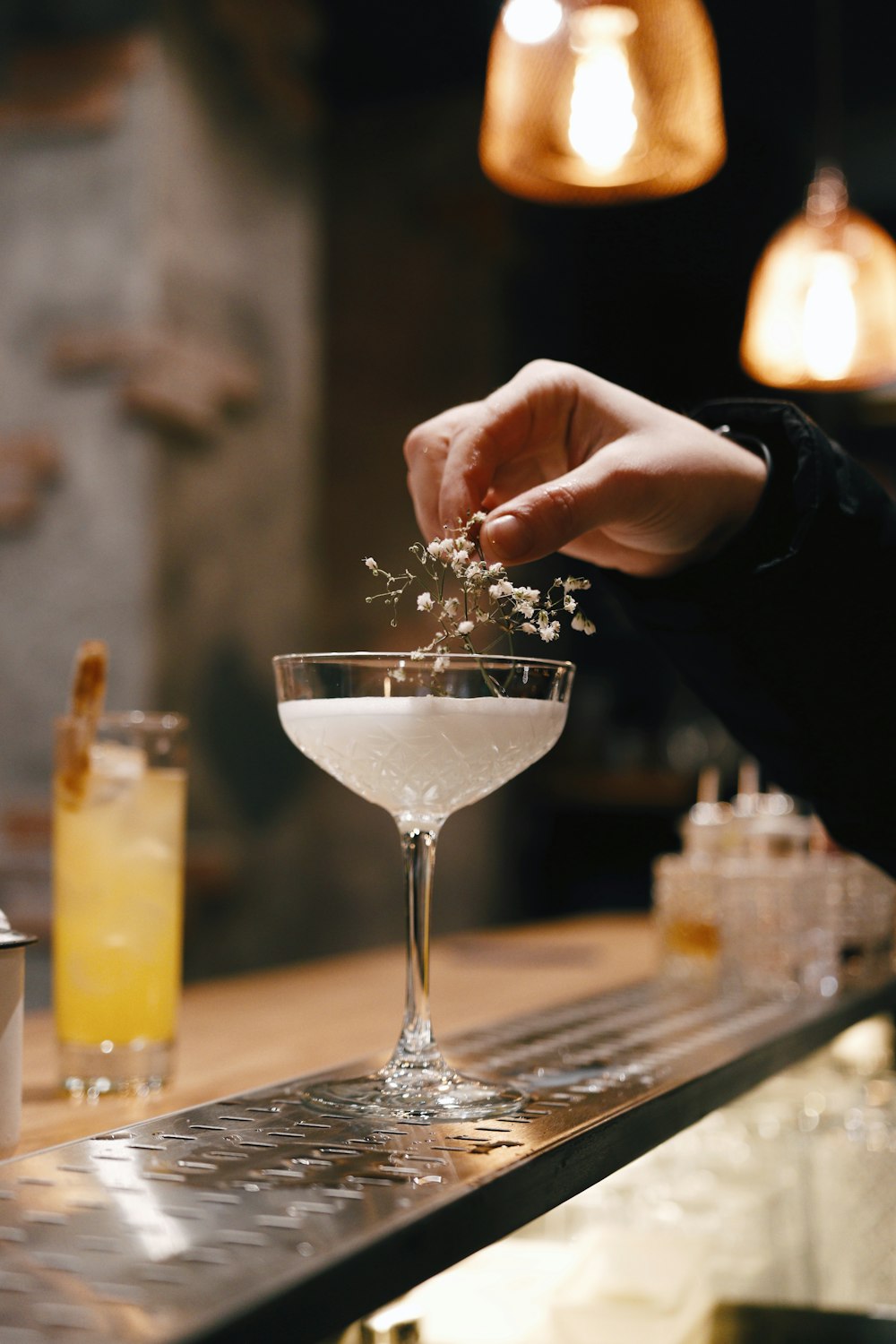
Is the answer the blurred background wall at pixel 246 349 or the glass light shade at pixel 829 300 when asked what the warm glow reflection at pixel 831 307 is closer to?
the glass light shade at pixel 829 300

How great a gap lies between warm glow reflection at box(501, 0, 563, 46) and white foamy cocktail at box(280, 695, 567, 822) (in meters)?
1.03

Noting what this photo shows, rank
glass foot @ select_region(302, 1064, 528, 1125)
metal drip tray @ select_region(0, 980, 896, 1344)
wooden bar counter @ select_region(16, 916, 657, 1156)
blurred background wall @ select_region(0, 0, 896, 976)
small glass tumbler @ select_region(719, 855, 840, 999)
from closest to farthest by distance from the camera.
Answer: metal drip tray @ select_region(0, 980, 896, 1344) → glass foot @ select_region(302, 1064, 528, 1125) → wooden bar counter @ select_region(16, 916, 657, 1156) → small glass tumbler @ select_region(719, 855, 840, 999) → blurred background wall @ select_region(0, 0, 896, 976)

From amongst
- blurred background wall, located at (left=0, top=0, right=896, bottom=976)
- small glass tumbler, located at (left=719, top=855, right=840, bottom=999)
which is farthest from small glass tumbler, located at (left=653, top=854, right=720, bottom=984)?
blurred background wall, located at (left=0, top=0, right=896, bottom=976)

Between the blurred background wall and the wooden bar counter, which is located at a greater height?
the blurred background wall

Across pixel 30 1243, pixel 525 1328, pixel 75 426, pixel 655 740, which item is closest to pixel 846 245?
pixel 75 426

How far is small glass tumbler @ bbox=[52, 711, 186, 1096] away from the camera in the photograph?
966mm

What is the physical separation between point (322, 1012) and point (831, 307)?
1681mm

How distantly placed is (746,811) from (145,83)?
6.40 feet

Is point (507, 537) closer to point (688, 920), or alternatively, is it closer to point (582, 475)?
point (582, 475)

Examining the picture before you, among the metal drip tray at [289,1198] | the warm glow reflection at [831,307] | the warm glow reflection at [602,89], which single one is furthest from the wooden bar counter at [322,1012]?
the warm glow reflection at [831,307]

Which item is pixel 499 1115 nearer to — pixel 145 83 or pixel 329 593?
pixel 145 83

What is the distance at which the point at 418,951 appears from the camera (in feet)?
2.76

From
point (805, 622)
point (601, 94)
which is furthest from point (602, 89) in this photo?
point (805, 622)

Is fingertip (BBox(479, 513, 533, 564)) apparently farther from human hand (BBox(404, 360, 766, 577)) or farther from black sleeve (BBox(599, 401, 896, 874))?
black sleeve (BBox(599, 401, 896, 874))
